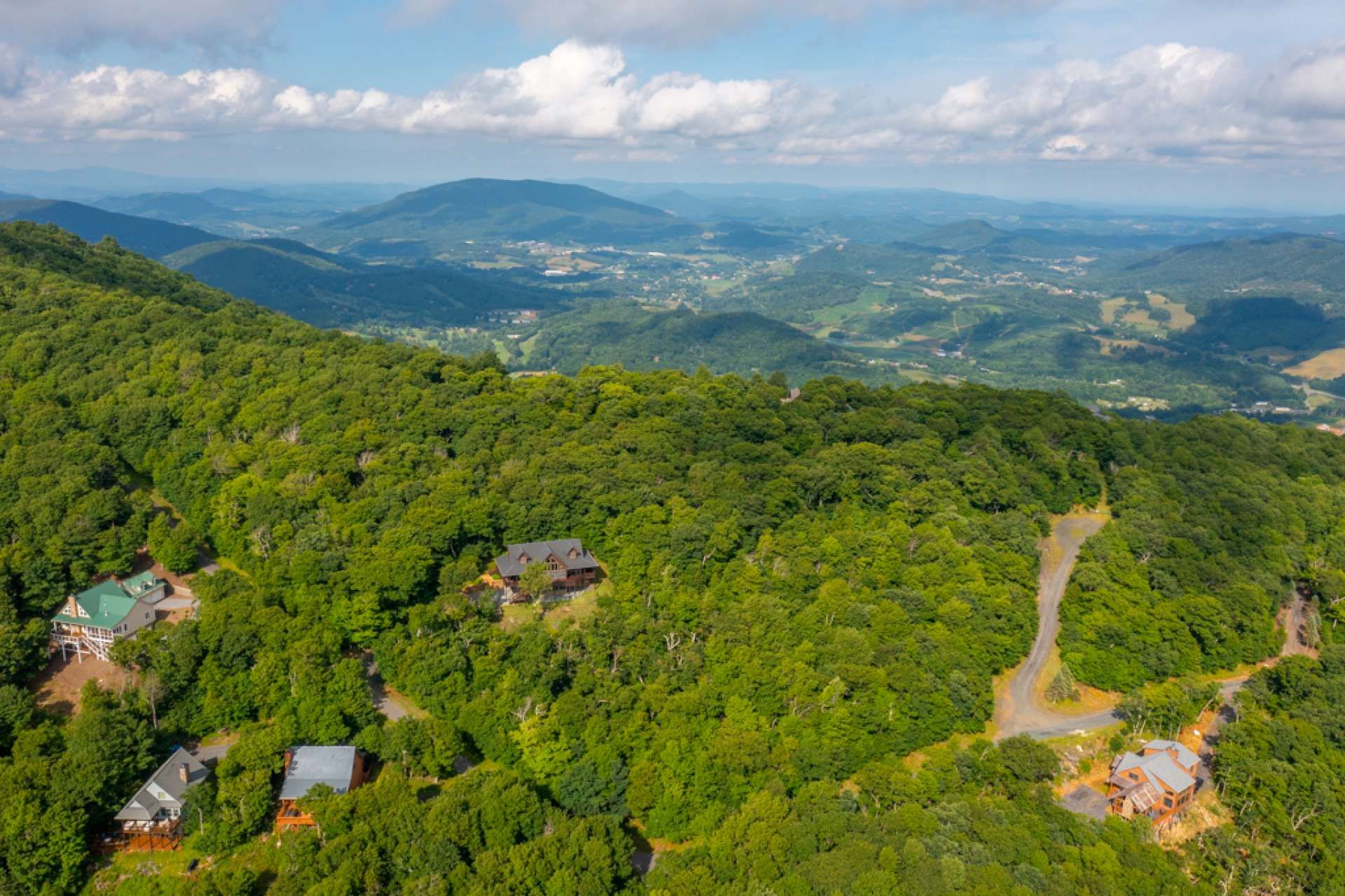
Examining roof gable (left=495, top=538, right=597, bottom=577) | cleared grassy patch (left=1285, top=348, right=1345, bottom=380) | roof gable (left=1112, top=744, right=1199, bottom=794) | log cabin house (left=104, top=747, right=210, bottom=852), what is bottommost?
cleared grassy patch (left=1285, top=348, right=1345, bottom=380)

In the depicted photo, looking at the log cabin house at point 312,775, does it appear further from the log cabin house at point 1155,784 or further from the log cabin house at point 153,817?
the log cabin house at point 1155,784

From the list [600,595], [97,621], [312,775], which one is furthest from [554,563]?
[97,621]

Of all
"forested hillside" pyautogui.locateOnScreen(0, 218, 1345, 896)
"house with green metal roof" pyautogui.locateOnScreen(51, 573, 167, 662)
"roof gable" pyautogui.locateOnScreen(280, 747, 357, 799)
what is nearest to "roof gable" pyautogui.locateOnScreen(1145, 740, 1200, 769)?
"forested hillside" pyautogui.locateOnScreen(0, 218, 1345, 896)

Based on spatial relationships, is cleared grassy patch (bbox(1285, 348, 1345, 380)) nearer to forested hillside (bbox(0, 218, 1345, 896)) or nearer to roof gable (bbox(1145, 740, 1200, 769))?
forested hillside (bbox(0, 218, 1345, 896))

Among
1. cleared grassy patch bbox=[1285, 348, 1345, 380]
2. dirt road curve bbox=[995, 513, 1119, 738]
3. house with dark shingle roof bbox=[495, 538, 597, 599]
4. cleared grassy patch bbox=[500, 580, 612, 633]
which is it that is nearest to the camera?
dirt road curve bbox=[995, 513, 1119, 738]

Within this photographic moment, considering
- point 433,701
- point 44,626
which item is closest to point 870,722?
point 433,701

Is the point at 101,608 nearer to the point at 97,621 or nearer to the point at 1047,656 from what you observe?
the point at 97,621
